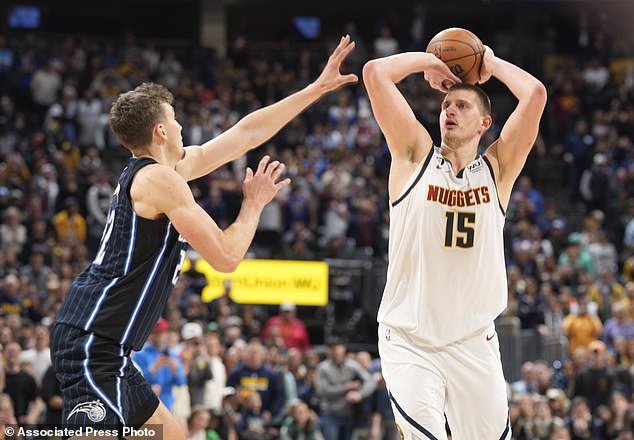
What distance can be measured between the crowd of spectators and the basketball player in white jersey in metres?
5.21

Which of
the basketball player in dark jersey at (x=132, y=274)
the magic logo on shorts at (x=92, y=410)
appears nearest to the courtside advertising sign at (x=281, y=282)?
the basketball player in dark jersey at (x=132, y=274)

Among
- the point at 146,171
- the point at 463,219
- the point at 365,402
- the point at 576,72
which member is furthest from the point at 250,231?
the point at 576,72

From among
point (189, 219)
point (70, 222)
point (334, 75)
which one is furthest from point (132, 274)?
point (70, 222)

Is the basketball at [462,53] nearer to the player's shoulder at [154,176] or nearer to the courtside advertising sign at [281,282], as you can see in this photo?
the player's shoulder at [154,176]

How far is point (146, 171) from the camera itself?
5488mm

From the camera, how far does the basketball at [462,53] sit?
650cm

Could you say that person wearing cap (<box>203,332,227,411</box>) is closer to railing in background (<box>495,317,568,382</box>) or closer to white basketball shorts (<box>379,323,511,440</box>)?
railing in background (<box>495,317,568,382</box>)

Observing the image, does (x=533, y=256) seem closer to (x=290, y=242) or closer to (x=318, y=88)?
(x=290, y=242)

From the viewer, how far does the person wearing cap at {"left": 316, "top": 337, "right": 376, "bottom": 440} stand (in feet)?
48.5

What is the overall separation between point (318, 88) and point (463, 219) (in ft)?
4.29

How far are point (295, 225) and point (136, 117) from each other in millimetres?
14042

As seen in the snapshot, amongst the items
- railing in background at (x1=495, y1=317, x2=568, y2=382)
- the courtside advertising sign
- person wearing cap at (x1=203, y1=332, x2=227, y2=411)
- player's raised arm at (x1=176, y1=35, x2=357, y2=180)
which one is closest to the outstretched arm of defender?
player's raised arm at (x1=176, y1=35, x2=357, y2=180)

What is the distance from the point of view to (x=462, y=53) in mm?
6508

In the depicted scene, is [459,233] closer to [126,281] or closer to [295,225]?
[126,281]
